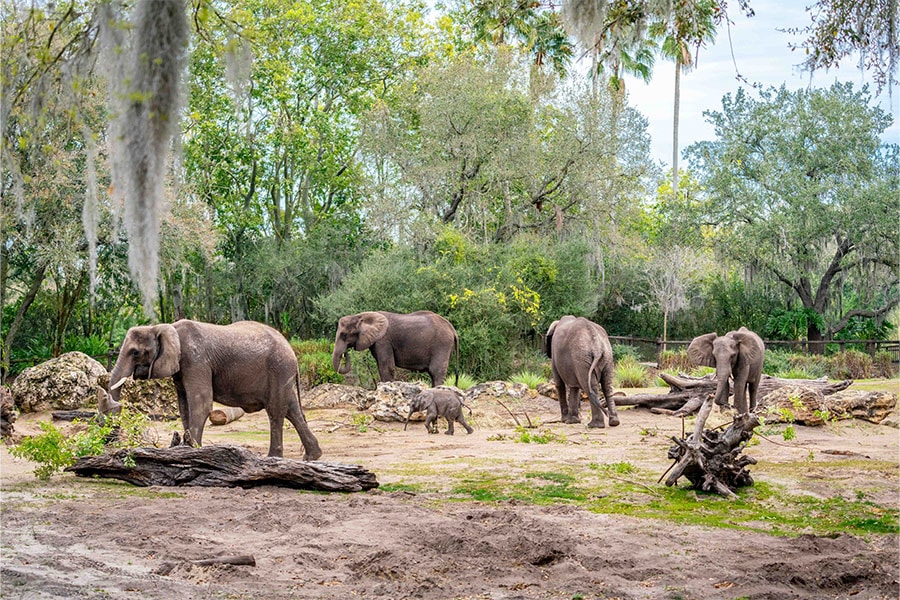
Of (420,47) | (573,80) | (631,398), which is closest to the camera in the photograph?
(631,398)

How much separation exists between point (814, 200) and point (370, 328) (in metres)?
20.3

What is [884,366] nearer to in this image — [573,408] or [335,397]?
[573,408]

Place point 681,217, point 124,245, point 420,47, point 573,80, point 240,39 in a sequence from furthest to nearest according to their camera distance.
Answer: point 681,217 → point 420,47 → point 573,80 → point 124,245 → point 240,39

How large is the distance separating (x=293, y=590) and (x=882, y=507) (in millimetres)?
5528

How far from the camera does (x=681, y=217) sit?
3722 cm

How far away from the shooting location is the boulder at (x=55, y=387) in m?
17.0

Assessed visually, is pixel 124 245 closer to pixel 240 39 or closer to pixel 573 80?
pixel 573 80

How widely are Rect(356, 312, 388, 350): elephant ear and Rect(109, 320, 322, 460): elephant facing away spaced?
7.22 meters

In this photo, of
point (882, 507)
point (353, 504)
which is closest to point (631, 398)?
point (882, 507)

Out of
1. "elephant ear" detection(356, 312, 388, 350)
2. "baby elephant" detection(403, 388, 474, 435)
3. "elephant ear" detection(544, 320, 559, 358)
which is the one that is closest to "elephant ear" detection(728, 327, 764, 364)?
"elephant ear" detection(544, 320, 559, 358)

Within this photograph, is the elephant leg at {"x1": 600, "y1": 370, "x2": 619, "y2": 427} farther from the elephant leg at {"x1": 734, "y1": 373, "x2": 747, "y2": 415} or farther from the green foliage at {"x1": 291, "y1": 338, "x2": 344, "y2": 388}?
the green foliage at {"x1": 291, "y1": 338, "x2": 344, "y2": 388}

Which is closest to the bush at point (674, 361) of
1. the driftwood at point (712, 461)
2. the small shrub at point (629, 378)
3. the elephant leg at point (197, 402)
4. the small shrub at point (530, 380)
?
the small shrub at point (629, 378)

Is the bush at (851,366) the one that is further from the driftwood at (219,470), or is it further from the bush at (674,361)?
the driftwood at (219,470)

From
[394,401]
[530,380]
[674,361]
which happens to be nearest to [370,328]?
[394,401]
